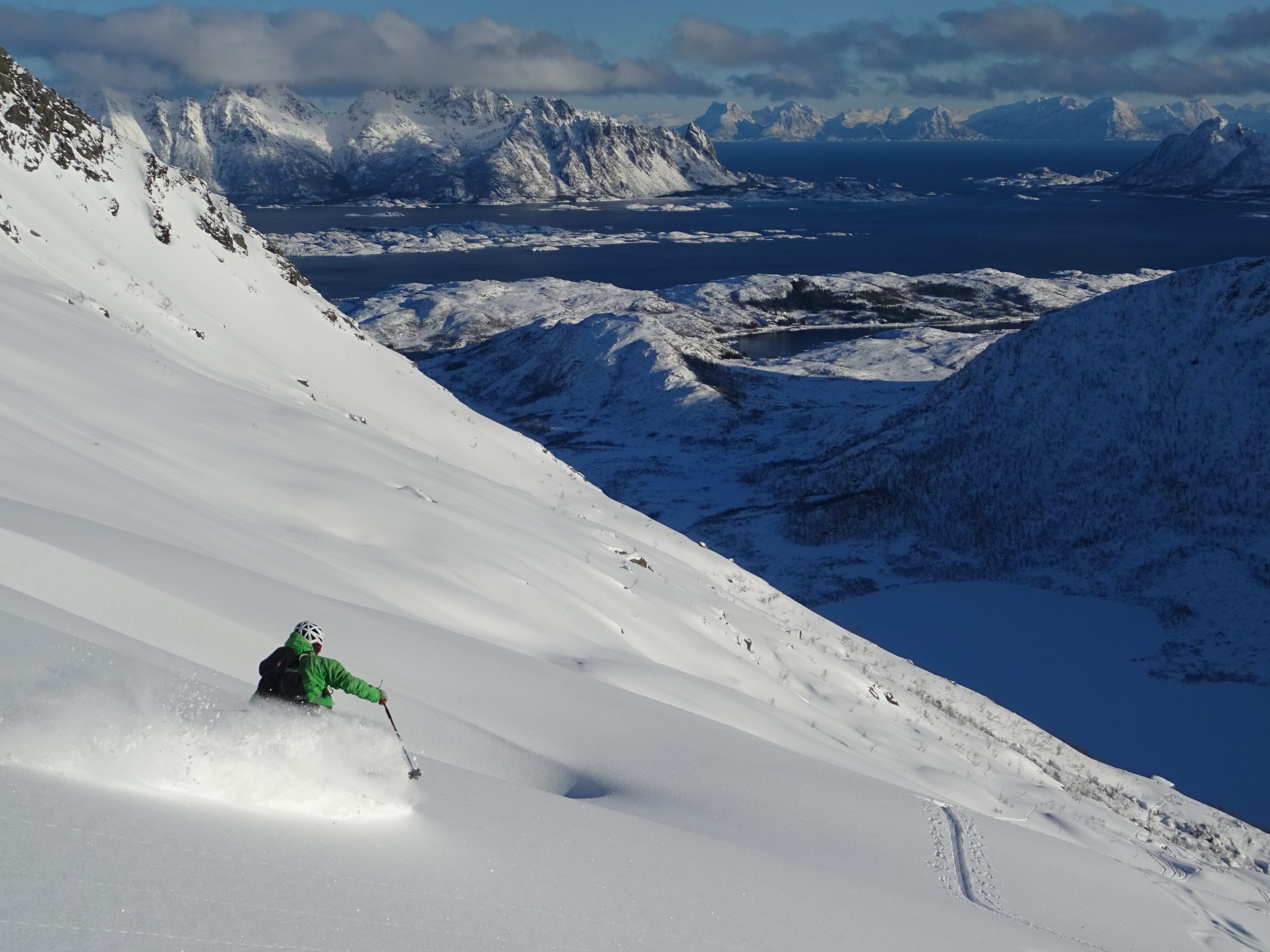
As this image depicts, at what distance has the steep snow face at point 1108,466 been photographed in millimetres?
35062

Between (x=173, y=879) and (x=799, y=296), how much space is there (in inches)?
4659

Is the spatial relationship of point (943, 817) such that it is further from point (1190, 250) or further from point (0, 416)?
point (1190, 250)

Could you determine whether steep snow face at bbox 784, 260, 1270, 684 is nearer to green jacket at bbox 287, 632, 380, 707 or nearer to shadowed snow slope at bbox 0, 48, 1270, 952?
shadowed snow slope at bbox 0, 48, 1270, 952

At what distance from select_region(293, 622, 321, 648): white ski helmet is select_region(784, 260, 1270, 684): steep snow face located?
3038 cm

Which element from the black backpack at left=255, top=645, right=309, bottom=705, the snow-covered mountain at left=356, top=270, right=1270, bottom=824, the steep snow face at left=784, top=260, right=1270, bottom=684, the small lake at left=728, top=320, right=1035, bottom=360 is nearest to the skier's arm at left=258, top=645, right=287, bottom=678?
the black backpack at left=255, top=645, right=309, bottom=705

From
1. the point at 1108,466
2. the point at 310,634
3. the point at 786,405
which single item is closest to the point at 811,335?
the point at 786,405

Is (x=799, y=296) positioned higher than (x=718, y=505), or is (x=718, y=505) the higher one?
(x=799, y=296)

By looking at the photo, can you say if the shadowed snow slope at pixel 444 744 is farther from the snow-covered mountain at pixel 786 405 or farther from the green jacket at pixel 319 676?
the snow-covered mountain at pixel 786 405

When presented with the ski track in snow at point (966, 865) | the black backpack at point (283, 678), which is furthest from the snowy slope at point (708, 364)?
the black backpack at point (283, 678)

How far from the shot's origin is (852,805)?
9.17 m

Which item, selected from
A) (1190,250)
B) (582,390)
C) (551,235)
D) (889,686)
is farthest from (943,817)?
(551,235)

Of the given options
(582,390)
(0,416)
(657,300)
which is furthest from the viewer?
(657,300)

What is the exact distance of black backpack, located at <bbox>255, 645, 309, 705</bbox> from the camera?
5.94 metres

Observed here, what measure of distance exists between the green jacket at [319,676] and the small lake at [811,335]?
296 ft
